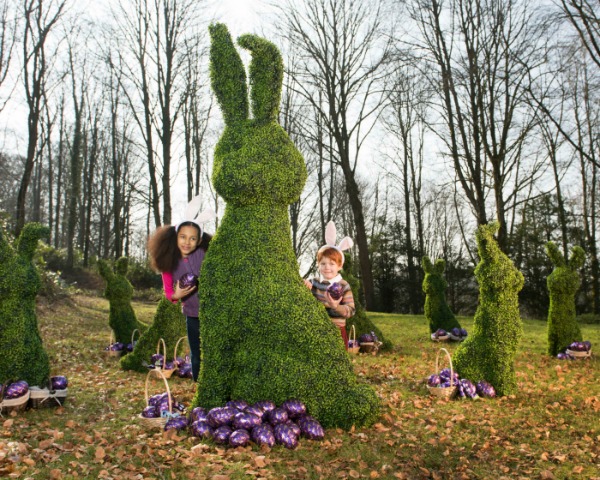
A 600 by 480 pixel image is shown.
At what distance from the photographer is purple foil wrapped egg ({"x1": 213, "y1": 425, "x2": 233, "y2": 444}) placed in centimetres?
446

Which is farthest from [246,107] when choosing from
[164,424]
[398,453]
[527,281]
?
[527,281]

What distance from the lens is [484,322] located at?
668cm

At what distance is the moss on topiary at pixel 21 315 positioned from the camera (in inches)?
223

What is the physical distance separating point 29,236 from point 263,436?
3.70m

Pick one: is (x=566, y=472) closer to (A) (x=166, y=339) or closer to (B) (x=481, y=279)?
(B) (x=481, y=279)

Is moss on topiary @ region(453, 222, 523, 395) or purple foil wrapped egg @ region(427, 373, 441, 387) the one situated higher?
moss on topiary @ region(453, 222, 523, 395)

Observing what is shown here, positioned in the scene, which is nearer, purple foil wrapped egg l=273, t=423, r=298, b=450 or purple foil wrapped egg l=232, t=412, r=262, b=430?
purple foil wrapped egg l=273, t=423, r=298, b=450

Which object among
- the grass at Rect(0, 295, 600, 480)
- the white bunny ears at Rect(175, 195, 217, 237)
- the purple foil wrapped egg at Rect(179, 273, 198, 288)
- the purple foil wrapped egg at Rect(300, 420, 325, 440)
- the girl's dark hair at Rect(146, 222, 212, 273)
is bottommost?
the grass at Rect(0, 295, 600, 480)

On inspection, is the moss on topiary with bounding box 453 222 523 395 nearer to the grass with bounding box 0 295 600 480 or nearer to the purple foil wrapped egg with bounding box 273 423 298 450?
the grass with bounding box 0 295 600 480

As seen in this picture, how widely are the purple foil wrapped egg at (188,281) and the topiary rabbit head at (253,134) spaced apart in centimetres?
94

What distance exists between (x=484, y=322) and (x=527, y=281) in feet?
53.0

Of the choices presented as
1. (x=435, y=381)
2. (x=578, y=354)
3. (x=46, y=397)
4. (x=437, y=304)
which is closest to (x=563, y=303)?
(x=578, y=354)

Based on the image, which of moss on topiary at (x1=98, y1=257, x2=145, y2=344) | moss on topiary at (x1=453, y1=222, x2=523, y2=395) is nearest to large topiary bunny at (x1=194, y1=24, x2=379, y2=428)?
moss on topiary at (x1=453, y1=222, x2=523, y2=395)

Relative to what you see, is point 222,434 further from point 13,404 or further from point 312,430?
point 13,404
